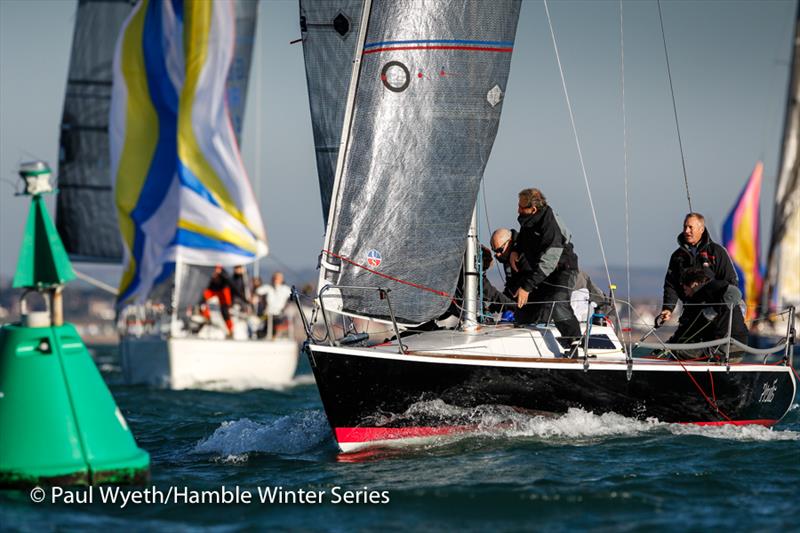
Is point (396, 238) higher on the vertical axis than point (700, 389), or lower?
higher

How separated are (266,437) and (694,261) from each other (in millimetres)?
4354

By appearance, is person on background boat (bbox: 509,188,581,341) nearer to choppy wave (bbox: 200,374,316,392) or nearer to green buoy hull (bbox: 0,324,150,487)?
green buoy hull (bbox: 0,324,150,487)

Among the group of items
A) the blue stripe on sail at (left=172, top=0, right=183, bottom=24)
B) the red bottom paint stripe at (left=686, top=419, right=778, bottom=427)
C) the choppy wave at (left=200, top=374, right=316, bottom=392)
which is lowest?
the choppy wave at (left=200, top=374, right=316, bottom=392)

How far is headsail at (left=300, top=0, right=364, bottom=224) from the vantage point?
11695mm

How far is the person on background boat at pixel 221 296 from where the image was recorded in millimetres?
23406

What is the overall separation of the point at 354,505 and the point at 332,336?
2.62 m

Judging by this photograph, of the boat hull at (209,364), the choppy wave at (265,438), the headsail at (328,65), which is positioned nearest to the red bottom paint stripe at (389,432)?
the choppy wave at (265,438)

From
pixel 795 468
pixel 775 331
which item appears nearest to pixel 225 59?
pixel 795 468

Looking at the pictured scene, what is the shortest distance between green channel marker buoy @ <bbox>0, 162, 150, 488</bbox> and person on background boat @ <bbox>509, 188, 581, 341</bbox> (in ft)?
13.5

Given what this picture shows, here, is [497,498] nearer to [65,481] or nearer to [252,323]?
[65,481]

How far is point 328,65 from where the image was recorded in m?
11.8

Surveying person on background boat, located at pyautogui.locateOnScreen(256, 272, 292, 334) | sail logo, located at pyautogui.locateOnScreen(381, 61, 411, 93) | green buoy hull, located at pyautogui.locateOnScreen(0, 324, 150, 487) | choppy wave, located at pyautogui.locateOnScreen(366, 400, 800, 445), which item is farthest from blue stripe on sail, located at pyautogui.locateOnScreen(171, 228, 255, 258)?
green buoy hull, located at pyautogui.locateOnScreen(0, 324, 150, 487)

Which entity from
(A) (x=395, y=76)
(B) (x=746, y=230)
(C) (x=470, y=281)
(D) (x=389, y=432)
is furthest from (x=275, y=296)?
(B) (x=746, y=230)

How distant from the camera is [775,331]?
3691cm
